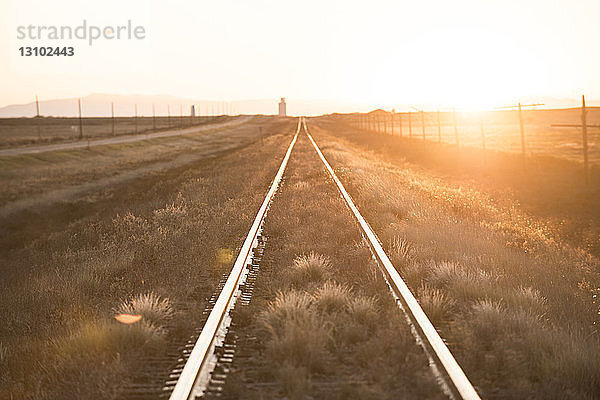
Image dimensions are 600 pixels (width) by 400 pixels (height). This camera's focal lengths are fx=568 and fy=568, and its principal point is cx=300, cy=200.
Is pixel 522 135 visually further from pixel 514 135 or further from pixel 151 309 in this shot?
pixel 514 135

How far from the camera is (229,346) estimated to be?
15.5 ft

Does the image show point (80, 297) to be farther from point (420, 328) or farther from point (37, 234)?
point (37, 234)

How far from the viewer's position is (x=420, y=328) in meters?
4.81

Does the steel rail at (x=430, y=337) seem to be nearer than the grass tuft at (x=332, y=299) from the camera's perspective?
Yes

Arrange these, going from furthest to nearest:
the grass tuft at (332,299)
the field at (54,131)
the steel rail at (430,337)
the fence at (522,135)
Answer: the field at (54,131), the fence at (522,135), the grass tuft at (332,299), the steel rail at (430,337)

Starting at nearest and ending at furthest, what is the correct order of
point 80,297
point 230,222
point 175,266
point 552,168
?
point 80,297 < point 175,266 < point 230,222 < point 552,168

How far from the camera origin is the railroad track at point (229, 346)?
3.82 meters

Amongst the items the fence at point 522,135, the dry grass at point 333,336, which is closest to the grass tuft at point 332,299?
the dry grass at point 333,336

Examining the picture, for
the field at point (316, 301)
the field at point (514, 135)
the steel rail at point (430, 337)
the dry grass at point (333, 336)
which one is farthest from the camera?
the field at point (514, 135)

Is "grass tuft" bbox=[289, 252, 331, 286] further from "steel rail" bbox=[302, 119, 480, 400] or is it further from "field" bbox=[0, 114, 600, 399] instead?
"steel rail" bbox=[302, 119, 480, 400]

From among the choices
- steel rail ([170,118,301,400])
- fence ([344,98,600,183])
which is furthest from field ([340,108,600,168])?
steel rail ([170,118,301,400])

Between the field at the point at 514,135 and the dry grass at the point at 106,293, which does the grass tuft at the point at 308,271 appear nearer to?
the dry grass at the point at 106,293

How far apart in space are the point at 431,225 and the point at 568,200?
8245 millimetres

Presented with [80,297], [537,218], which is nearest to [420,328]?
[80,297]
